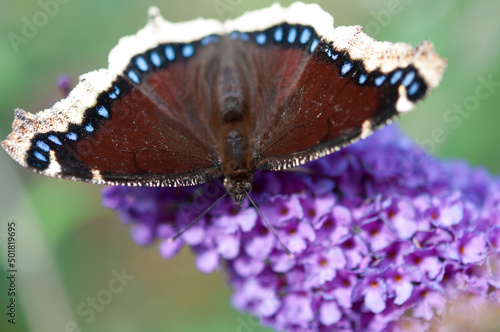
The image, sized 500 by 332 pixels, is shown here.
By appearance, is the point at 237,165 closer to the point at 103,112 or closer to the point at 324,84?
the point at 324,84

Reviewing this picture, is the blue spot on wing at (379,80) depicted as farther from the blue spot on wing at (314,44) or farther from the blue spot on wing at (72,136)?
the blue spot on wing at (72,136)

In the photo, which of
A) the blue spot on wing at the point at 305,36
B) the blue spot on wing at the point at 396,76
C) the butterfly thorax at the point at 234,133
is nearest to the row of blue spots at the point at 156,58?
the butterfly thorax at the point at 234,133

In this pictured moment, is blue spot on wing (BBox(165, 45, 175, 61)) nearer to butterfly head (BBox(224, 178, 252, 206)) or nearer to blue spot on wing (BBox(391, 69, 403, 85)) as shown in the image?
butterfly head (BBox(224, 178, 252, 206))

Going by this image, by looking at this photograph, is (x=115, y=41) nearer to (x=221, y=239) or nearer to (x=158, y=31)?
(x=158, y=31)

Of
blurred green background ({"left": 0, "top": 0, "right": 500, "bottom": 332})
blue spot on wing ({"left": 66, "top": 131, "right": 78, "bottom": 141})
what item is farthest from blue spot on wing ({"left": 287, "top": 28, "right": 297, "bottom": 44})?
blurred green background ({"left": 0, "top": 0, "right": 500, "bottom": 332})

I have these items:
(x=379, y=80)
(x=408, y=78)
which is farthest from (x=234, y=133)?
(x=408, y=78)

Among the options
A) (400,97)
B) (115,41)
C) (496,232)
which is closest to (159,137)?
(400,97)

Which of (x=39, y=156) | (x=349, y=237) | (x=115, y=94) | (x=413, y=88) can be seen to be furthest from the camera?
(x=349, y=237)
